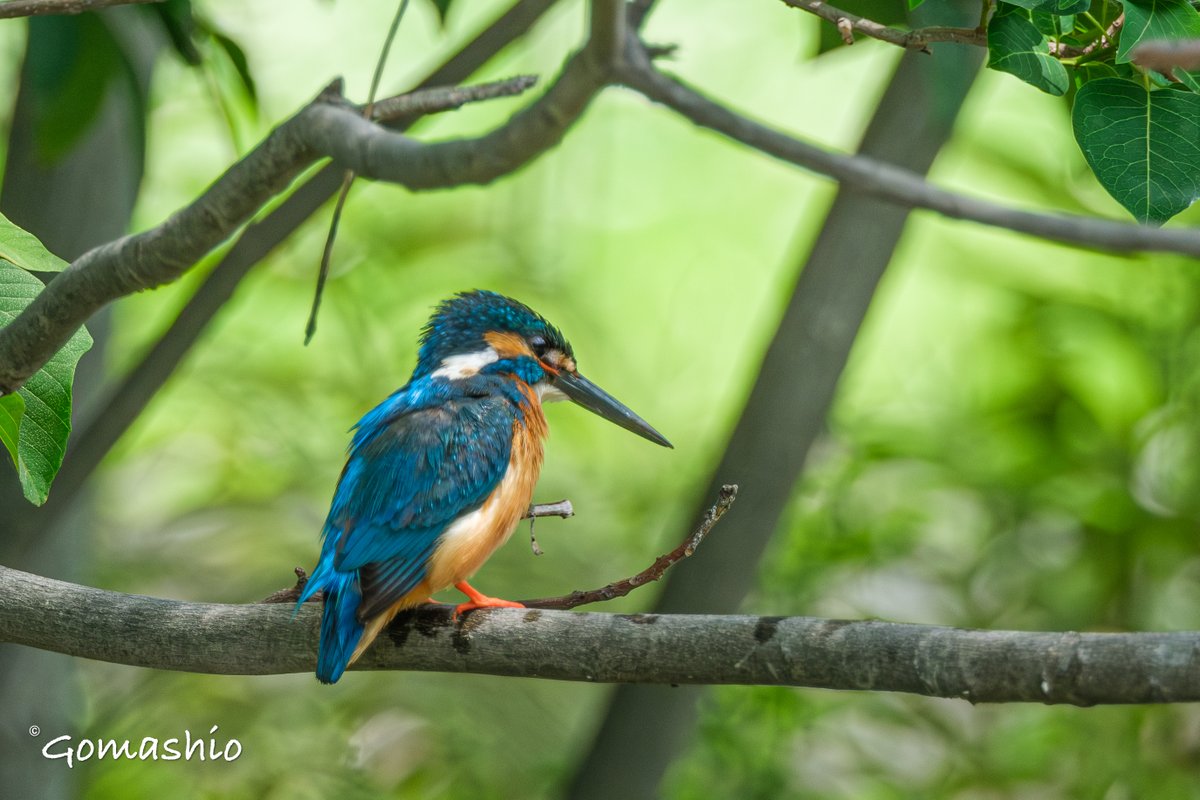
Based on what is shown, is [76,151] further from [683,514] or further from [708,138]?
[708,138]

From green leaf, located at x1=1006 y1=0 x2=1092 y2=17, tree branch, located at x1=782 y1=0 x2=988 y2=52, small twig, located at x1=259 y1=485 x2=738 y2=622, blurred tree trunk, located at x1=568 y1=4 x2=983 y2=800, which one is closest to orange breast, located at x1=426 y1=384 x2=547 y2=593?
small twig, located at x1=259 y1=485 x2=738 y2=622

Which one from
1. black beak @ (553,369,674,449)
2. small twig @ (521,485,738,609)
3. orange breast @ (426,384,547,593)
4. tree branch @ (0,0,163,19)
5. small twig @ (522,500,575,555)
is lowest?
black beak @ (553,369,674,449)

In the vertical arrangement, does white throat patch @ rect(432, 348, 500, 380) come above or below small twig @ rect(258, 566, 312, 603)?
below

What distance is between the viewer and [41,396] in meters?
1.53

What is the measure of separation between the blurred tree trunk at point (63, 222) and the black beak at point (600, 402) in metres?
0.96

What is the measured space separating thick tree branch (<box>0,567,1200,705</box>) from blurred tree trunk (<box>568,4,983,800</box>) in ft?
3.28

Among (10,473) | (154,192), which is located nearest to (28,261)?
(10,473)

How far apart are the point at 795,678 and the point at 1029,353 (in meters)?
2.07

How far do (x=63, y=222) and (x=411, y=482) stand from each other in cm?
117

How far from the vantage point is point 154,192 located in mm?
3980

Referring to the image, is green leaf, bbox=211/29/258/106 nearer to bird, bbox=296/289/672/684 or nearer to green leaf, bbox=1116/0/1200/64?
bird, bbox=296/289/672/684

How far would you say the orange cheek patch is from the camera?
249 cm

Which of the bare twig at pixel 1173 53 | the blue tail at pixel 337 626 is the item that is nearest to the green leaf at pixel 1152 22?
the bare twig at pixel 1173 53

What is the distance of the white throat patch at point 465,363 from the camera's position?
240 cm
